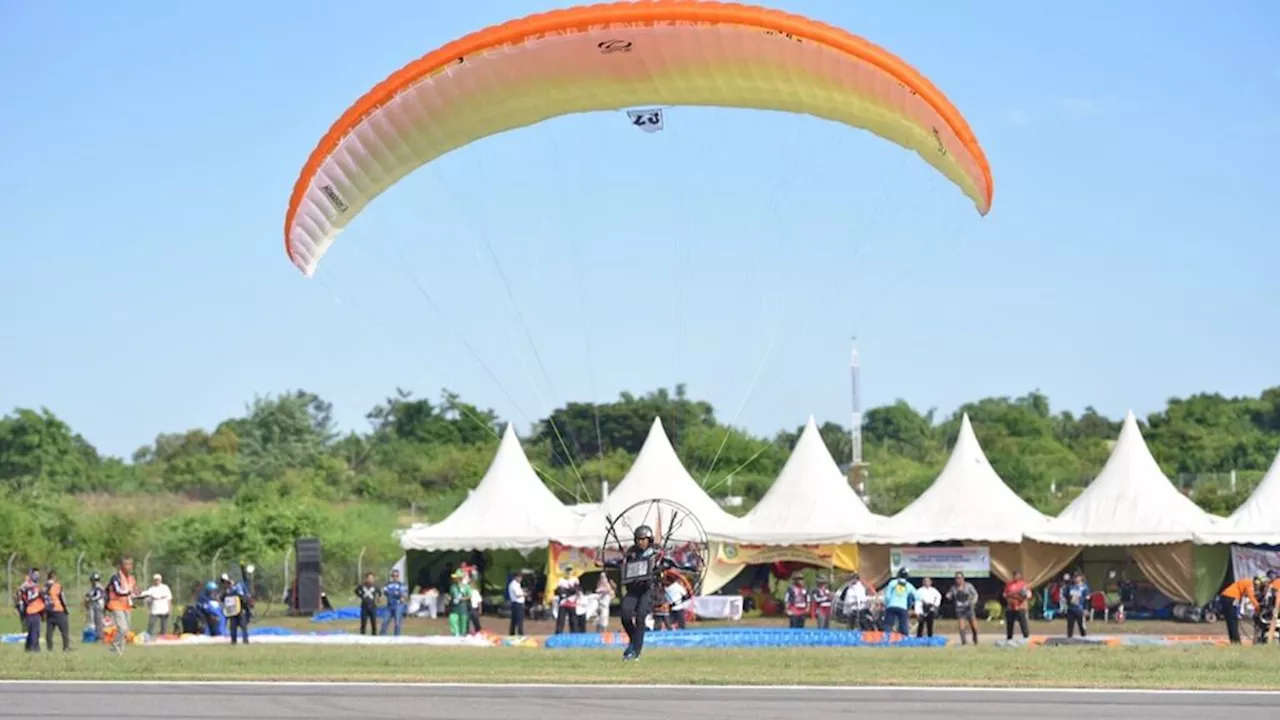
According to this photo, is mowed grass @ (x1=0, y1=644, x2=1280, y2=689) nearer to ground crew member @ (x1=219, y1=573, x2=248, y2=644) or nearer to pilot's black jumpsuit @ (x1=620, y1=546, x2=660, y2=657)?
pilot's black jumpsuit @ (x1=620, y1=546, x2=660, y2=657)

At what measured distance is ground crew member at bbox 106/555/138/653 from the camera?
18.2 metres

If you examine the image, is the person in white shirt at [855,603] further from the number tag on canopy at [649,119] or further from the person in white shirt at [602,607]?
the number tag on canopy at [649,119]

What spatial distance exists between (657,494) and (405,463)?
40.7m

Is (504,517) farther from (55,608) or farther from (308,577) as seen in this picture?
(55,608)

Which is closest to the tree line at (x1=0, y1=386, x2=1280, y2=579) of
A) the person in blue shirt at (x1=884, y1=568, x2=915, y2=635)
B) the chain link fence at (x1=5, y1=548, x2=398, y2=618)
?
the chain link fence at (x1=5, y1=548, x2=398, y2=618)

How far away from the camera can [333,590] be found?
1484 inches

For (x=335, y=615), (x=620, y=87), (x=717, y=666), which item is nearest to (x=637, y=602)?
(x=717, y=666)

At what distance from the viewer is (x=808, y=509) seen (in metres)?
27.8

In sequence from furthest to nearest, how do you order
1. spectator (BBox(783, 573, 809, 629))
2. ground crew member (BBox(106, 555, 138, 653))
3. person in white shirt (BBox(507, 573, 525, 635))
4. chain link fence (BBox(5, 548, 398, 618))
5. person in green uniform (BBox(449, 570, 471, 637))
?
chain link fence (BBox(5, 548, 398, 618)), spectator (BBox(783, 573, 809, 629)), person in white shirt (BBox(507, 573, 525, 635)), person in green uniform (BBox(449, 570, 471, 637)), ground crew member (BBox(106, 555, 138, 653))

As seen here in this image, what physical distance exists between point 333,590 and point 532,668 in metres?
24.3

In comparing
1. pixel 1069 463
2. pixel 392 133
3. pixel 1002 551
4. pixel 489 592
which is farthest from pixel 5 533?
pixel 1069 463

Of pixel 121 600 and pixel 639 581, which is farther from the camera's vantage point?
pixel 121 600

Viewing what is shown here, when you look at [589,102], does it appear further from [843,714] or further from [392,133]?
[843,714]

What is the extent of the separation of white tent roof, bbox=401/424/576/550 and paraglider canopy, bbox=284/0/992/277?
12981mm
